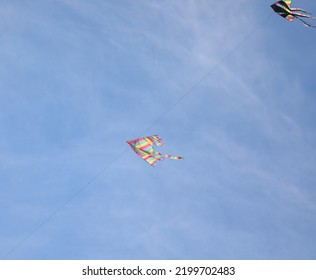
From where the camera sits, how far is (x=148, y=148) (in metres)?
42.3

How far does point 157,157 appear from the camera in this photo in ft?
136

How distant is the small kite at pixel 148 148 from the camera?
136 ft

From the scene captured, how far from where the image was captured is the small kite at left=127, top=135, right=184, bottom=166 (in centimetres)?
4141
